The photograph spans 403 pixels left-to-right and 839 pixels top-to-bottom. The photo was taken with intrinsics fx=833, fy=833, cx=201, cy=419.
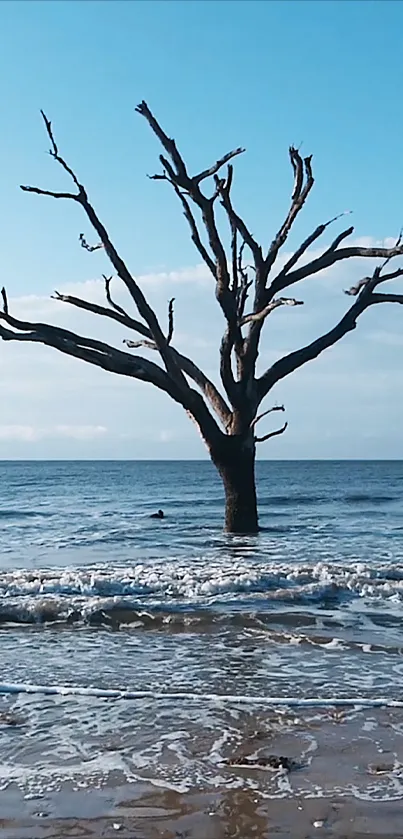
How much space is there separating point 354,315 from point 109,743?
1044 centimetres

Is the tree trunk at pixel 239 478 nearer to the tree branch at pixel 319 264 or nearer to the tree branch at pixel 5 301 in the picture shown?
the tree branch at pixel 319 264

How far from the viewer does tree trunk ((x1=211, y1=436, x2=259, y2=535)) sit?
13438 mm

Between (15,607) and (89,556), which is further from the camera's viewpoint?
(89,556)

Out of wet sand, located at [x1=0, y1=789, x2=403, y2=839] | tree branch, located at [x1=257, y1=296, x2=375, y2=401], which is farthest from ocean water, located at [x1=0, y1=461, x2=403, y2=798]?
tree branch, located at [x1=257, y1=296, x2=375, y2=401]

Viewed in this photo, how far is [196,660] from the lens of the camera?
673 cm

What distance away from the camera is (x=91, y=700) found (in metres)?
5.61

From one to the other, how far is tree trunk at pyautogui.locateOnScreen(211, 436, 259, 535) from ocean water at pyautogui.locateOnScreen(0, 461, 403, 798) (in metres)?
0.59

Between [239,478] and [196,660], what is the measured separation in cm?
692

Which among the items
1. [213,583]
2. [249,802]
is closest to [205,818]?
[249,802]

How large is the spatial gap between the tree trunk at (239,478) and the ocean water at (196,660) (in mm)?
595

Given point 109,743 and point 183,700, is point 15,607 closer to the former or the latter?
point 183,700

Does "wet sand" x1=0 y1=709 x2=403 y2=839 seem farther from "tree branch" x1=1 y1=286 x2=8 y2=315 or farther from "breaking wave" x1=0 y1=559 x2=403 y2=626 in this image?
"tree branch" x1=1 y1=286 x2=8 y2=315

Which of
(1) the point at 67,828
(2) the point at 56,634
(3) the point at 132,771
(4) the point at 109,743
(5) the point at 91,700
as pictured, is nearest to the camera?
(1) the point at 67,828

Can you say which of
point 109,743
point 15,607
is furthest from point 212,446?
point 109,743
